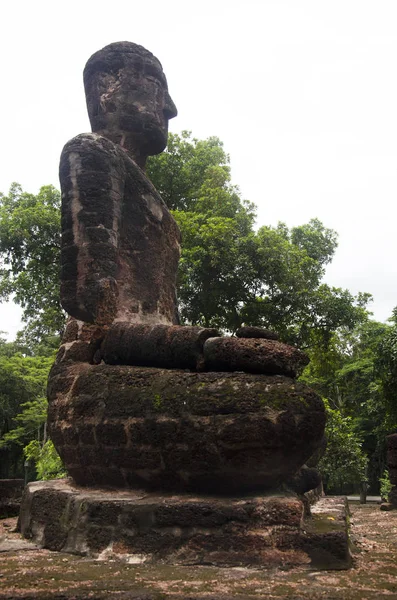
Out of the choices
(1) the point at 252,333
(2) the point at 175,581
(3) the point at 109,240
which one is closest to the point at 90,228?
(3) the point at 109,240

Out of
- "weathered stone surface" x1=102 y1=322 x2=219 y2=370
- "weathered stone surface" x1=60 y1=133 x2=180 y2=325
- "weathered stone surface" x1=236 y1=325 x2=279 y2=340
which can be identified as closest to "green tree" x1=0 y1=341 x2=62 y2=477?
"weathered stone surface" x1=60 y1=133 x2=180 y2=325

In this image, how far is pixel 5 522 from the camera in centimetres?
539

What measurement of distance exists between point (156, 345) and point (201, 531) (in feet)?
4.48

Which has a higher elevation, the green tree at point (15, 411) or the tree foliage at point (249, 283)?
the tree foliage at point (249, 283)

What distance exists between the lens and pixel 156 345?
4.15 m

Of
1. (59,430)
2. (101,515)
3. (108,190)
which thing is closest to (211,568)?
(101,515)

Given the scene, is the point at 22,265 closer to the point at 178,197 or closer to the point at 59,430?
the point at 178,197

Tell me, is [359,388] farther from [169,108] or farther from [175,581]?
[175,581]

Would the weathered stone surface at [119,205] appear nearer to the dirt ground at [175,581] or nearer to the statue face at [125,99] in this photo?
the statue face at [125,99]

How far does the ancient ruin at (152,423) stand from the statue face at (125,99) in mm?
783

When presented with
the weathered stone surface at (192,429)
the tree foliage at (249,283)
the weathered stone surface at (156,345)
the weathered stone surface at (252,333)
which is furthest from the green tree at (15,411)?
the weathered stone surface at (252,333)

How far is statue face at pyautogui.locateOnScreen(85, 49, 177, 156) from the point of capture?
5.82m

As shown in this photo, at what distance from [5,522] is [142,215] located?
330 cm

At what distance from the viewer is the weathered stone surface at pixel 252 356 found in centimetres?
376
